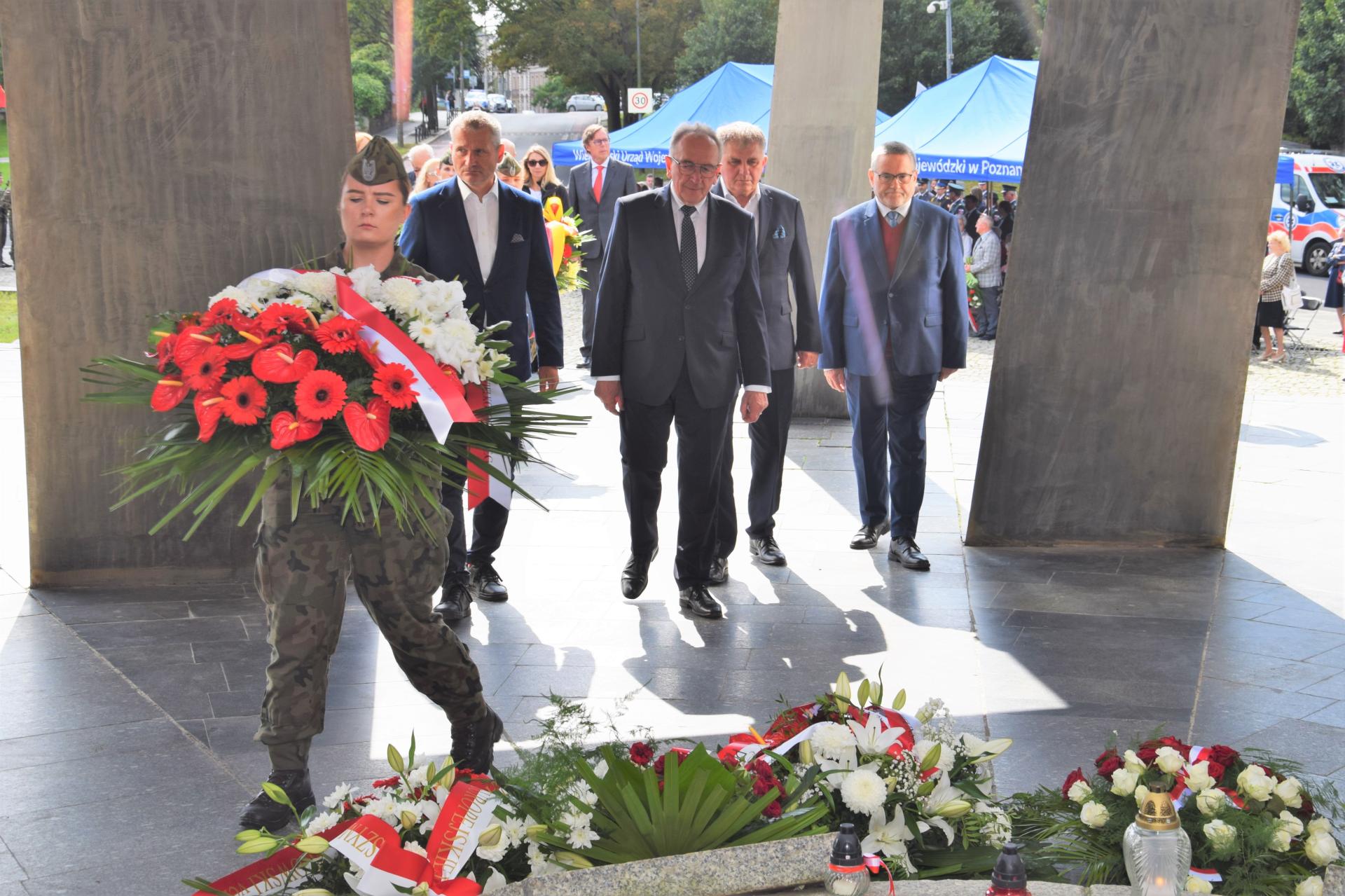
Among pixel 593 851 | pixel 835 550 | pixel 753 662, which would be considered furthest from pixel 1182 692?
pixel 593 851

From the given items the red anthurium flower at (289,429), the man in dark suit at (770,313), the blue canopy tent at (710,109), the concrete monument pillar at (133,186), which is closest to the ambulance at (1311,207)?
the blue canopy tent at (710,109)

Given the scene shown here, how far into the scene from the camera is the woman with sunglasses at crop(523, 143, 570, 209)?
14250 mm

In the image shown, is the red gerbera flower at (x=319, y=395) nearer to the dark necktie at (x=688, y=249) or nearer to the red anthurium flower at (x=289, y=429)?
the red anthurium flower at (x=289, y=429)

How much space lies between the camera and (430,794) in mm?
3004

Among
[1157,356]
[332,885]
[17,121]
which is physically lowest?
[332,885]

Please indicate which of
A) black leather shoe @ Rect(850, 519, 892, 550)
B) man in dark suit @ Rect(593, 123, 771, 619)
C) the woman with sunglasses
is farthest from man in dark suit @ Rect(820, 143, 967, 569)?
the woman with sunglasses

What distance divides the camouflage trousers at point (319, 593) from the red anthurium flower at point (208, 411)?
38 centimetres

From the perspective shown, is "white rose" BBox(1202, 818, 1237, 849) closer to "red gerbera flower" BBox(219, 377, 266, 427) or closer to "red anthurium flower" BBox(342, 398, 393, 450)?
"red anthurium flower" BBox(342, 398, 393, 450)

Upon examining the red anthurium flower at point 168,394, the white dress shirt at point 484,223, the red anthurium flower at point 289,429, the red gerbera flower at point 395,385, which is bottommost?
the red anthurium flower at point 289,429

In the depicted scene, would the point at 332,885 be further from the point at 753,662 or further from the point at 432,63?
the point at 432,63

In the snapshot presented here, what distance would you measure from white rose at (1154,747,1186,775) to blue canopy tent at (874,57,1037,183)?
18.5 meters

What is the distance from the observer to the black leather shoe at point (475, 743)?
4.42m

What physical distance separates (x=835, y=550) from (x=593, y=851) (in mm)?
4926

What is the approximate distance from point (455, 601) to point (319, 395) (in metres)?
2.65
